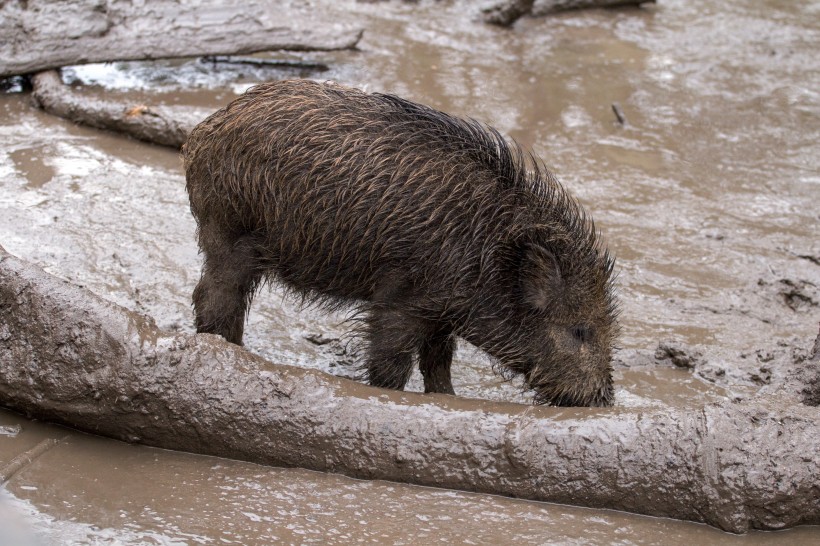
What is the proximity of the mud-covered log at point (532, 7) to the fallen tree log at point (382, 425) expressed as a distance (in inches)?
308

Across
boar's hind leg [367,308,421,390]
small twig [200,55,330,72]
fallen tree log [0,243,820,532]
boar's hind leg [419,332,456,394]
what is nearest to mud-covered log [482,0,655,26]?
small twig [200,55,330,72]

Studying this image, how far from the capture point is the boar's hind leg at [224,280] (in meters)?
5.45

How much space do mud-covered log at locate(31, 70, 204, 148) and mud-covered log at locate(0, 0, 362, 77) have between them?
0.34m

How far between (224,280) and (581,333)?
75.5 inches

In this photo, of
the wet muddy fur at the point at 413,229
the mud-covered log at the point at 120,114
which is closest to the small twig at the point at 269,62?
the mud-covered log at the point at 120,114

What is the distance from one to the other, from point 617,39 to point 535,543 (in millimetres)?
8805

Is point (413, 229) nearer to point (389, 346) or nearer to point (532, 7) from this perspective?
point (389, 346)

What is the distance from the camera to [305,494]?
14.3 feet

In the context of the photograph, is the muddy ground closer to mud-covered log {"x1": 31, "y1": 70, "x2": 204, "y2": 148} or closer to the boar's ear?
mud-covered log {"x1": 31, "y1": 70, "x2": 204, "y2": 148}

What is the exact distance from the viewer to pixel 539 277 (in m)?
5.11

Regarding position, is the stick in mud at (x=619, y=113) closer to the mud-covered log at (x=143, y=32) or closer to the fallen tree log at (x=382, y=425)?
the mud-covered log at (x=143, y=32)

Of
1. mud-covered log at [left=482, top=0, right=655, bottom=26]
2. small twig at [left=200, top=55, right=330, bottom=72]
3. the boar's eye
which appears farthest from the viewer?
mud-covered log at [left=482, top=0, right=655, bottom=26]

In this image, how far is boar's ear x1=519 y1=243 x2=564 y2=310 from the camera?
16.6 ft

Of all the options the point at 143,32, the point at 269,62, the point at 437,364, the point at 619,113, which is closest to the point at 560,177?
the point at 619,113
